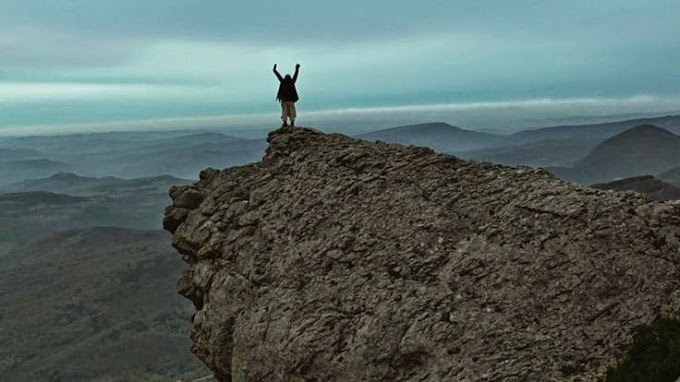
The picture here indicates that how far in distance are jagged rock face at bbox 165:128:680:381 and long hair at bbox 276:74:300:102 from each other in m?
4.78

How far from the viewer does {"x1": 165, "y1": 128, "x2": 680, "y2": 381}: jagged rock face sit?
22.0 metres

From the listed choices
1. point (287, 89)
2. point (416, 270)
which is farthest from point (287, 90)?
point (416, 270)

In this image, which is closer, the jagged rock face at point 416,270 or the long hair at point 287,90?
the jagged rock face at point 416,270

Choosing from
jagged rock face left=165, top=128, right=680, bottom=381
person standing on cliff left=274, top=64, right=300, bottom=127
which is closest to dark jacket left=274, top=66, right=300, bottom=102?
person standing on cliff left=274, top=64, right=300, bottom=127

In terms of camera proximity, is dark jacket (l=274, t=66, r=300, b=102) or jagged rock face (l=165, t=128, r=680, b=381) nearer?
jagged rock face (l=165, t=128, r=680, b=381)

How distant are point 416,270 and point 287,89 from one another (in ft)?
60.1

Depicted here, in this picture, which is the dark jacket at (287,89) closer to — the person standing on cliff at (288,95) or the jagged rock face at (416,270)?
the person standing on cliff at (288,95)

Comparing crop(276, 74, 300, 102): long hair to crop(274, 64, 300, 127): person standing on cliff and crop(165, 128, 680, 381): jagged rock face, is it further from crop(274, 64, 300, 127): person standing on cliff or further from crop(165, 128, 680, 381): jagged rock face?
crop(165, 128, 680, 381): jagged rock face

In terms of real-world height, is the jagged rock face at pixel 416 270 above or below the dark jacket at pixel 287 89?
Answer: below

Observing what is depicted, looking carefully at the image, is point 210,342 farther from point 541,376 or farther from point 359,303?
point 541,376

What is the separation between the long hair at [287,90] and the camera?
38844mm

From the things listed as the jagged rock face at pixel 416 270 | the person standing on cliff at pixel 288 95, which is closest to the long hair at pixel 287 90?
the person standing on cliff at pixel 288 95

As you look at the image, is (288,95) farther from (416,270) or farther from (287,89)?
(416,270)

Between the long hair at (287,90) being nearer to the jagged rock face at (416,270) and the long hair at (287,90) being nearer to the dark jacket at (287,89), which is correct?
the dark jacket at (287,89)
